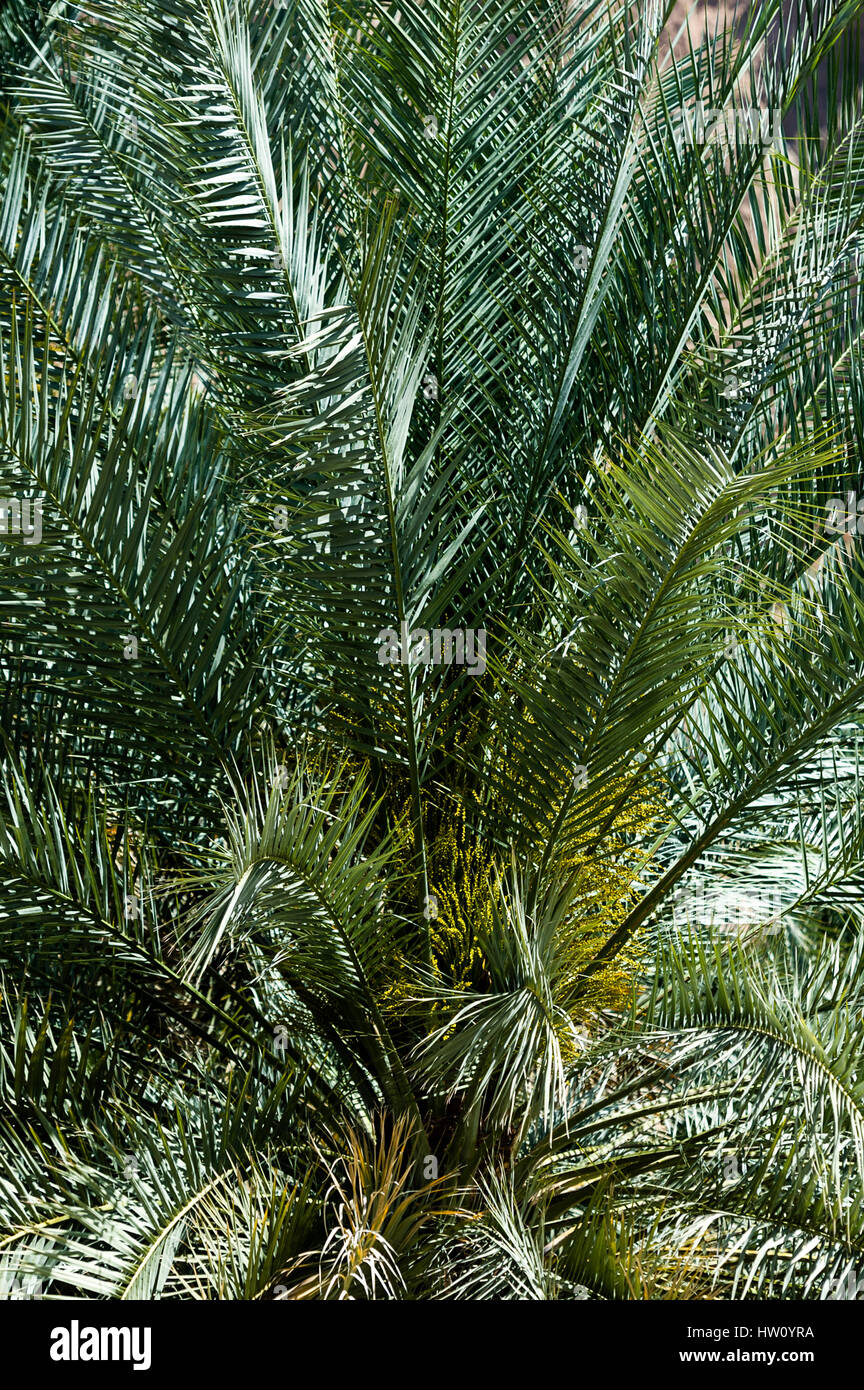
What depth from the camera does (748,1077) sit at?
81.1 inches

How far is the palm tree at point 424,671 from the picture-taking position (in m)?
1.95

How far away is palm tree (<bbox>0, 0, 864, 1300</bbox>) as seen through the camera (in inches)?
76.7

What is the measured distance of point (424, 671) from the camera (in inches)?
87.6

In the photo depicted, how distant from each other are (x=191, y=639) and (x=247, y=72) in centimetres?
101

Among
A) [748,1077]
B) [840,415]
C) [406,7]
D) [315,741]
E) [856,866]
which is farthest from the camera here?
[840,415]

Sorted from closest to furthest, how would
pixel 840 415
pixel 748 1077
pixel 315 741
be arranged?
pixel 748 1077, pixel 315 741, pixel 840 415

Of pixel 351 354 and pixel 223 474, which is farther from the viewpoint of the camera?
pixel 223 474

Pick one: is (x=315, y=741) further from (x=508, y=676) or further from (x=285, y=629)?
(x=508, y=676)

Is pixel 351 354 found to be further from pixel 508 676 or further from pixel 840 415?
pixel 840 415

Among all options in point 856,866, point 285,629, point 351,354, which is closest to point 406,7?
point 351,354
